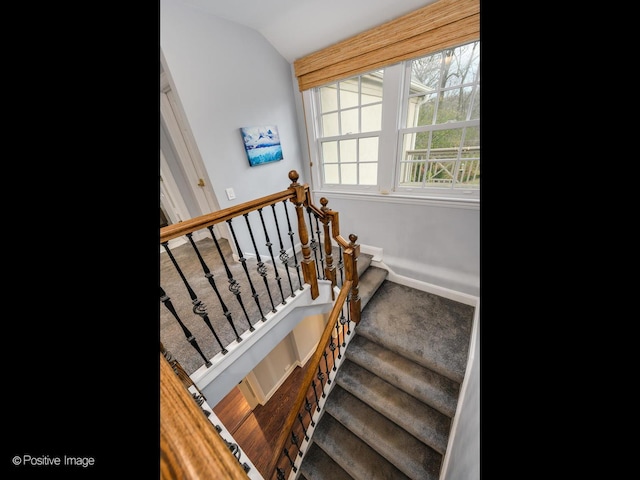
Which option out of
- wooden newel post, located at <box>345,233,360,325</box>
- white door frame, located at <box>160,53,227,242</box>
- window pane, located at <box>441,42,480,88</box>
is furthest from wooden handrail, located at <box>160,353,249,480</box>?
window pane, located at <box>441,42,480,88</box>

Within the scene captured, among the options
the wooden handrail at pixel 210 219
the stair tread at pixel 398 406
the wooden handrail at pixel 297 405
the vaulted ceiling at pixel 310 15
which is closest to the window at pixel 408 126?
the vaulted ceiling at pixel 310 15

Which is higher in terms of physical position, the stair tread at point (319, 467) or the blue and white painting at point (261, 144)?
the blue and white painting at point (261, 144)

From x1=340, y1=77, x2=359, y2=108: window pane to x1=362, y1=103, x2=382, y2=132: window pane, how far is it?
16cm

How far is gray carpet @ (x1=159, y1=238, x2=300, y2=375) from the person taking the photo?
1292 millimetres

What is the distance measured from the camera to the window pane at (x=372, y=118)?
222 cm

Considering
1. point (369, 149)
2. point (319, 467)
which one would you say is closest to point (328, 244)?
point (369, 149)

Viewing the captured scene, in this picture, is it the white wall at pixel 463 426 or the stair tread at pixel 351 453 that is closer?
the white wall at pixel 463 426

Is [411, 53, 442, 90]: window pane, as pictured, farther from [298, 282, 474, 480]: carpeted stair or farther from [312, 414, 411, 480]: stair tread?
[312, 414, 411, 480]: stair tread

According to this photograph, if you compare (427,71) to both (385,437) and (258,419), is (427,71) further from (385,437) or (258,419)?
(258,419)

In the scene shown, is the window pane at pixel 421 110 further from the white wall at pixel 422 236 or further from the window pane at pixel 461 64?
the white wall at pixel 422 236

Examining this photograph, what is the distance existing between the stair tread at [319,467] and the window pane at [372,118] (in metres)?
3.14
